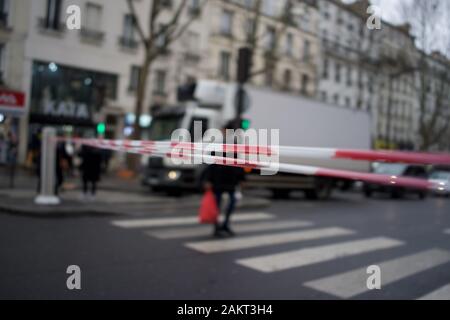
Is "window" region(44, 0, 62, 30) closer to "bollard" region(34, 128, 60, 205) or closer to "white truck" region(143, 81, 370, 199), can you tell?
"bollard" region(34, 128, 60, 205)

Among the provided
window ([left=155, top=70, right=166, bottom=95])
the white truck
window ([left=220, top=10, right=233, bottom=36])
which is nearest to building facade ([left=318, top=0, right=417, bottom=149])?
the white truck

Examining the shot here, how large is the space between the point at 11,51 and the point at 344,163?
12056 mm

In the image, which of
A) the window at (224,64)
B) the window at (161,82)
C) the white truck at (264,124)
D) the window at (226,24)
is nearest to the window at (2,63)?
the white truck at (264,124)

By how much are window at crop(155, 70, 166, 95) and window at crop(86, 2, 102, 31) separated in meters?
6.50

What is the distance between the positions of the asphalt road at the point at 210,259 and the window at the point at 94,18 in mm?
14830

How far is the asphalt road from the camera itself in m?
4.67

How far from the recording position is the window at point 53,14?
576 centimetres

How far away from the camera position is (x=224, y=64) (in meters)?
33.8

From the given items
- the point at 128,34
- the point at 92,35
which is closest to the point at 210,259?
the point at 92,35

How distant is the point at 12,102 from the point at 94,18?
16.9 metres

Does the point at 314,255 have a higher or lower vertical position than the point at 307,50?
lower

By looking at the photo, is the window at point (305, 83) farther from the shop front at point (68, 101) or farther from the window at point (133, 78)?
the shop front at point (68, 101)
